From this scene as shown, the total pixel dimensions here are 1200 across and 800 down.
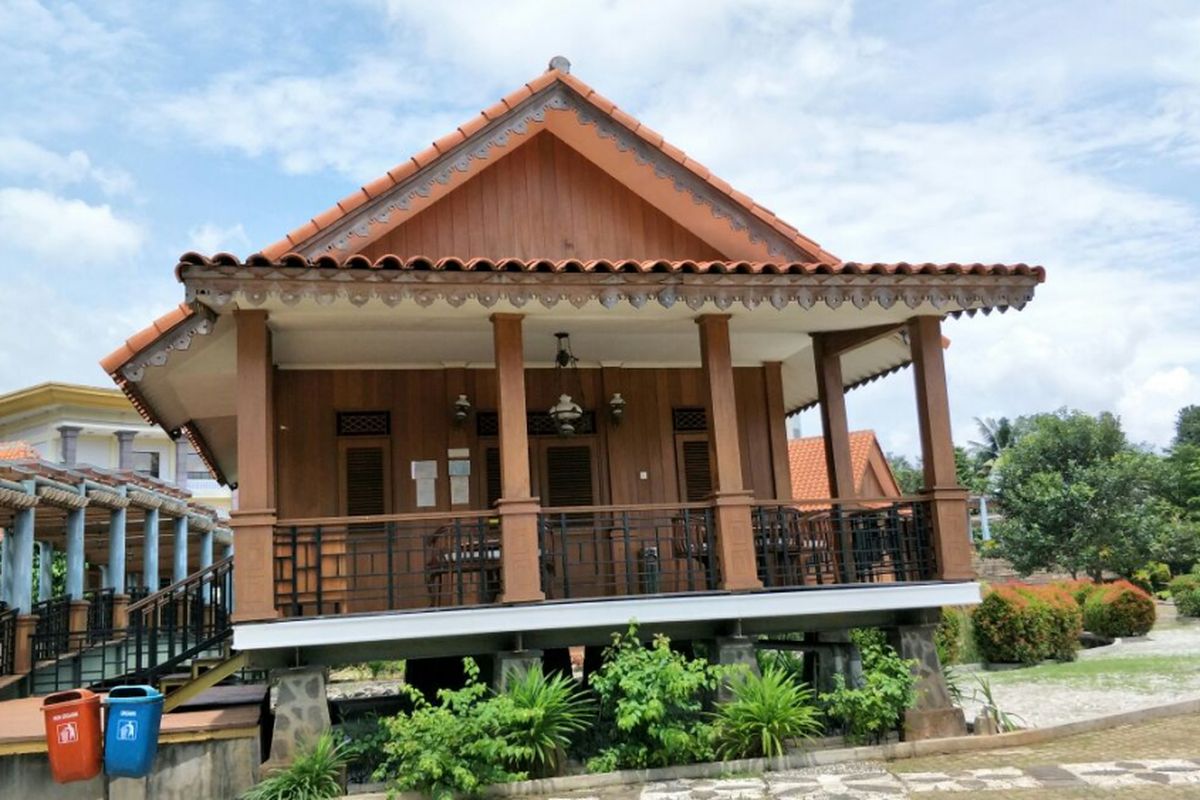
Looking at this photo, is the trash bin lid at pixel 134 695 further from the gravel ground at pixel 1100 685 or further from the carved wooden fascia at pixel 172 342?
the gravel ground at pixel 1100 685

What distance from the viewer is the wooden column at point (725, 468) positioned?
10555 mm

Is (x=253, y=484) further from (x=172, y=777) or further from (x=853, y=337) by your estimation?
(x=853, y=337)

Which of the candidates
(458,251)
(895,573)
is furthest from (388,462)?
(895,573)

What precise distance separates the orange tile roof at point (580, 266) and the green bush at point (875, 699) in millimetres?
3850

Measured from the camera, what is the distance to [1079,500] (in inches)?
1320

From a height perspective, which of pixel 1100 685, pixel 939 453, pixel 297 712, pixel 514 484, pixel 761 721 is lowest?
pixel 1100 685

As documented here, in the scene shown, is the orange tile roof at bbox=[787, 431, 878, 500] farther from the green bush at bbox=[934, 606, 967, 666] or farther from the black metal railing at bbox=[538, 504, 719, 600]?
the black metal railing at bbox=[538, 504, 719, 600]

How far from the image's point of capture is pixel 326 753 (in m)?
9.19

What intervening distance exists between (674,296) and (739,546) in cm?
254

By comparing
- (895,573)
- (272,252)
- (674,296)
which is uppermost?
(272,252)

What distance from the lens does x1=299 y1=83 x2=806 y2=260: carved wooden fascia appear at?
11.0 meters

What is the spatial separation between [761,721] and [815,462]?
2080 centimetres

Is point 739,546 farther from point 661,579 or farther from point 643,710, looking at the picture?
point 661,579

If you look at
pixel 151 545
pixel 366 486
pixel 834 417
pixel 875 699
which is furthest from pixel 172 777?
pixel 151 545
